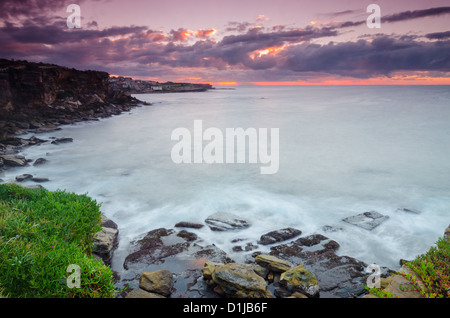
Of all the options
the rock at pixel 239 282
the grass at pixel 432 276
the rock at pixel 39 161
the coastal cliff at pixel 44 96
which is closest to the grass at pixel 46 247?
the rock at pixel 239 282

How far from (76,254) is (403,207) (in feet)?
34.7

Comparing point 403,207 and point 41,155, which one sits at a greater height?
point 41,155

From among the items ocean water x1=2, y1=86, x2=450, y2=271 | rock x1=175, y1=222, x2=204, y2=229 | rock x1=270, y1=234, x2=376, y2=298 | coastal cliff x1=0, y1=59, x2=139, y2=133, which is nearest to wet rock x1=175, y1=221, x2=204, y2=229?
rock x1=175, y1=222, x2=204, y2=229

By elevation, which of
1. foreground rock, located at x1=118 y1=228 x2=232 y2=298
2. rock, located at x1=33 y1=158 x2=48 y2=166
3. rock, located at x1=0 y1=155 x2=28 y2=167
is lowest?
foreground rock, located at x1=118 y1=228 x2=232 y2=298

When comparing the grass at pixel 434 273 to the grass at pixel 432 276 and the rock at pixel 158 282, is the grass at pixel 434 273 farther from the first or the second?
the rock at pixel 158 282

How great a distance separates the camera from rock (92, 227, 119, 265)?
6.77 metres

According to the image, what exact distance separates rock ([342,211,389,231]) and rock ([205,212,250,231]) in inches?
133

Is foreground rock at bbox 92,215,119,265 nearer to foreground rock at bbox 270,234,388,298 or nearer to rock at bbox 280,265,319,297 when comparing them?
foreground rock at bbox 270,234,388,298

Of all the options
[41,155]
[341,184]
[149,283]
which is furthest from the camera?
[41,155]

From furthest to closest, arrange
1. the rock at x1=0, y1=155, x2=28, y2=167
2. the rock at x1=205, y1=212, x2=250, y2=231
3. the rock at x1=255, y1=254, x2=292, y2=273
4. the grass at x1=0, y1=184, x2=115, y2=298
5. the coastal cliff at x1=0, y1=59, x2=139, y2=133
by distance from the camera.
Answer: the coastal cliff at x1=0, y1=59, x2=139, y2=133 → the rock at x1=0, y1=155, x2=28, y2=167 → the rock at x1=205, y1=212, x2=250, y2=231 → the rock at x1=255, y1=254, x2=292, y2=273 → the grass at x1=0, y1=184, x2=115, y2=298

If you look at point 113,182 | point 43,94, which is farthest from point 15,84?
point 113,182

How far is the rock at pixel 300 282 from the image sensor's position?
5436 mm
